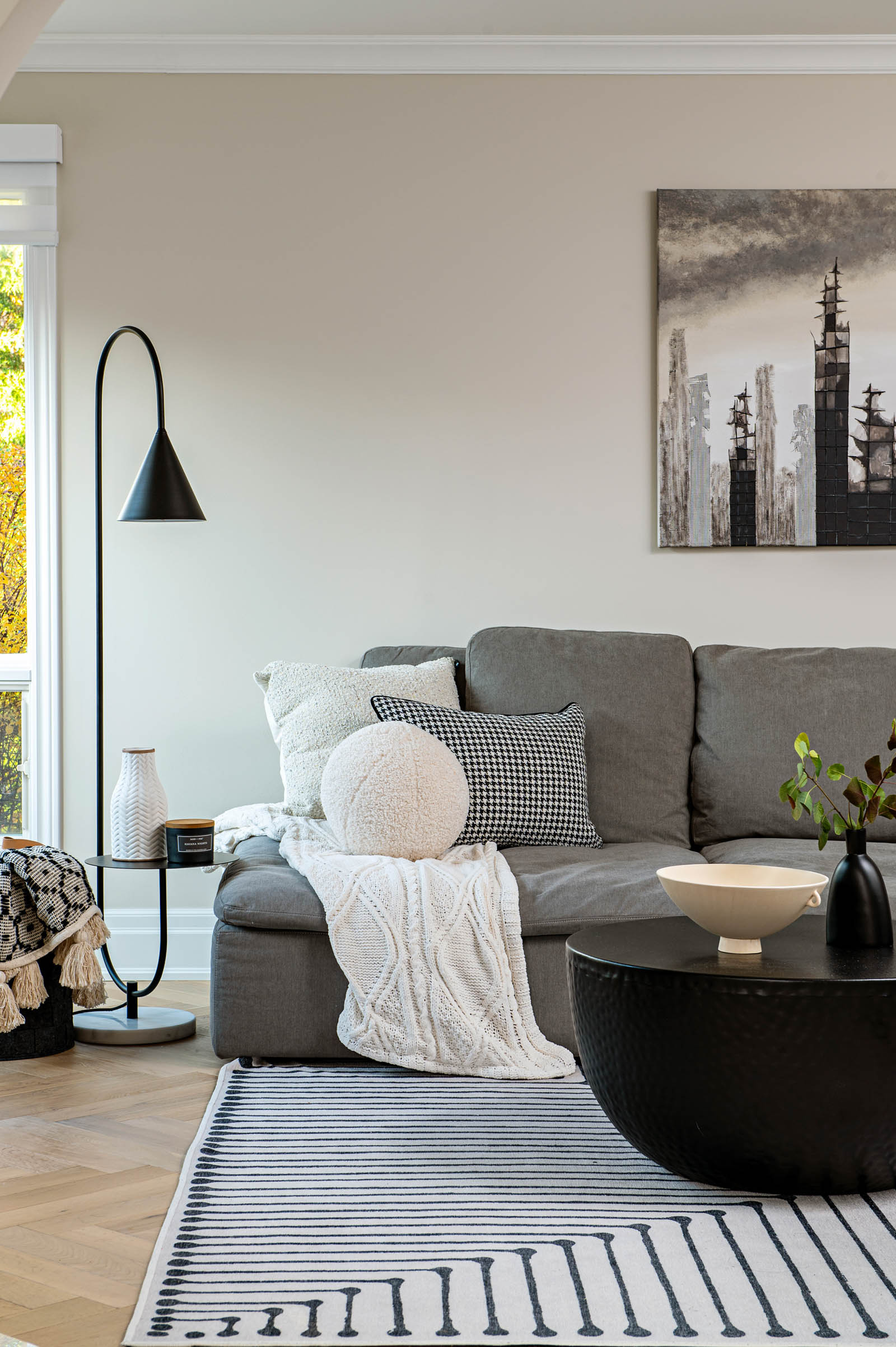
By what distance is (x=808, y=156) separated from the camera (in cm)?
368

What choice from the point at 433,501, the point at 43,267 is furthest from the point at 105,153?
the point at 433,501

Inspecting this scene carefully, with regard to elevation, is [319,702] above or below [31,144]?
below

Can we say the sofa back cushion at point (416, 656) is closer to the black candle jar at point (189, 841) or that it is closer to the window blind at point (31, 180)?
the black candle jar at point (189, 841)

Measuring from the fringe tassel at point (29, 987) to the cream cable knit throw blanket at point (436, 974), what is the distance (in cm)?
70

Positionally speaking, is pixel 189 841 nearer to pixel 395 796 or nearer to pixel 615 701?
pixel 395 796

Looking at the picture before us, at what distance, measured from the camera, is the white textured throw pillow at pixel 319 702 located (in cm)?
316

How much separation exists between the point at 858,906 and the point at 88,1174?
4.49ft

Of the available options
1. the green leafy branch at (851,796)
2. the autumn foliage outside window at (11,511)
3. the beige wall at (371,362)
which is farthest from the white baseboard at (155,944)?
the green leafy branch at (851,796)

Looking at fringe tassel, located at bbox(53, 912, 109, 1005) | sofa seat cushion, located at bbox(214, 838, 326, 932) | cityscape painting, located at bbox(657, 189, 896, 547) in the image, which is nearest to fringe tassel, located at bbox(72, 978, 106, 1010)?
fringe tassel, located at bbox(53, 912, 109, 1005)

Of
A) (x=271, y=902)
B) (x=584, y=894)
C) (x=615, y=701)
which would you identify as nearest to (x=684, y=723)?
(x=615, y=701)

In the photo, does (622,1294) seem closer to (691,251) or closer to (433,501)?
(433,501)

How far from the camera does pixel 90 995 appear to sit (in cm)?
290

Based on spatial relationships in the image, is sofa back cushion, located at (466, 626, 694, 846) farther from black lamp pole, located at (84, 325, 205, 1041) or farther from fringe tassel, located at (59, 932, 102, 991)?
fringe tassel, located at (59, 932, 102, 991)

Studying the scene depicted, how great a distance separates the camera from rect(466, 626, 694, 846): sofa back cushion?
10.7 ft
